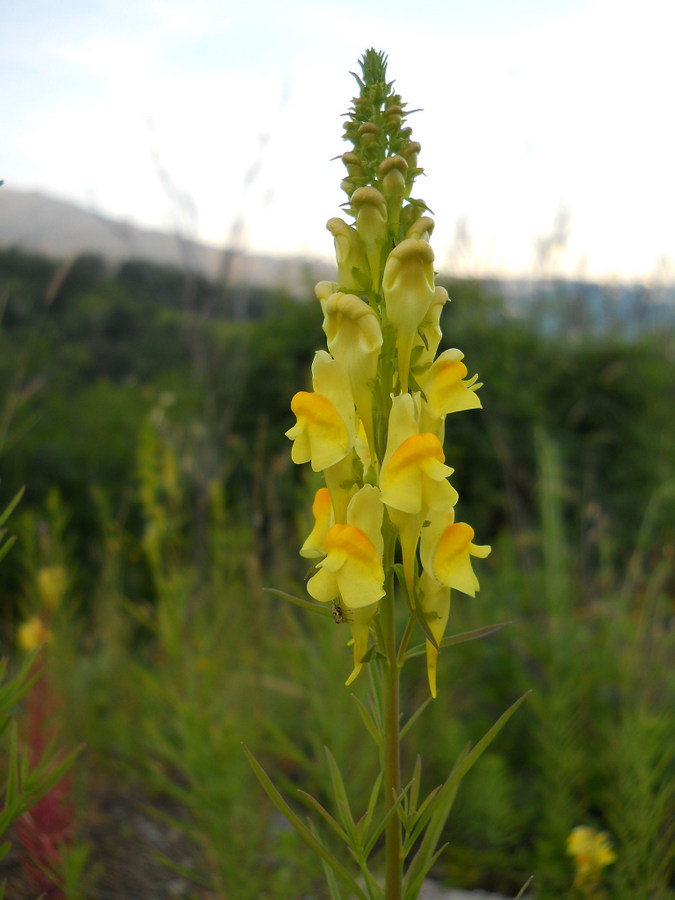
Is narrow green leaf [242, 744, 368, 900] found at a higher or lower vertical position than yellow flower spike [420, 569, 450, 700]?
lower

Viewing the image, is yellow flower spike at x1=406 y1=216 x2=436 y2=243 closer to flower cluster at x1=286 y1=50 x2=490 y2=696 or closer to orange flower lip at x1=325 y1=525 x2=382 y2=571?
flower cluster at x1=286 y1=50 x2=490 y2=696

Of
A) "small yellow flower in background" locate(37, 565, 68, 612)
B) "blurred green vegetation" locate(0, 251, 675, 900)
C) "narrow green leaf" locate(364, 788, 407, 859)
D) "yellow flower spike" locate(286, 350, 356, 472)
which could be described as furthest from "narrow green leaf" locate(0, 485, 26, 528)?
"small yellow flower in background" locate(37, 565, 68, 612)

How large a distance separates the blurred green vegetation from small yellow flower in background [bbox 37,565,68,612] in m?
0.05

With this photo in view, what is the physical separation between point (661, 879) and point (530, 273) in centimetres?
672

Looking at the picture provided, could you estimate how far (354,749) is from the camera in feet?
8.15

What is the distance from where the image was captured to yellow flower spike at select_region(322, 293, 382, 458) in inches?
36.7

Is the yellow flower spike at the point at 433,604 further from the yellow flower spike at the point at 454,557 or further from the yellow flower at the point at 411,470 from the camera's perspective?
the yellow flower at the point at 411,470

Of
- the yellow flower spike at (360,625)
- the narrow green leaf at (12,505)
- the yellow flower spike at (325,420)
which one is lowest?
the yellow flower spike at (360,625)

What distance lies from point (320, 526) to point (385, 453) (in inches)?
6.0

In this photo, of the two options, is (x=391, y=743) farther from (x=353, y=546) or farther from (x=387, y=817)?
(x=353, y=546)

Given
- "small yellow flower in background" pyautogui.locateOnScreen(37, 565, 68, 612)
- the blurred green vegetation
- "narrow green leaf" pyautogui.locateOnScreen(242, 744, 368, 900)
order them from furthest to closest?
"small yellow flower in background" pyautogui.locateOnScreen(37, 565, 68, 612)
the blurred green vegetation
"narrow green leaf" pyautogui.locateOnScreen(242, 744, 368, 900)

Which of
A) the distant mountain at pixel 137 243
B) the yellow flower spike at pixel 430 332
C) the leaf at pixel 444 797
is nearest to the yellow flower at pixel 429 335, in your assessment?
the yellow flower spike at pixel 430 332

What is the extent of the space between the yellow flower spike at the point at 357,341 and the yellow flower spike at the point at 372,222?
0.24 feet

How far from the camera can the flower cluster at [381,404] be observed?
896mm
